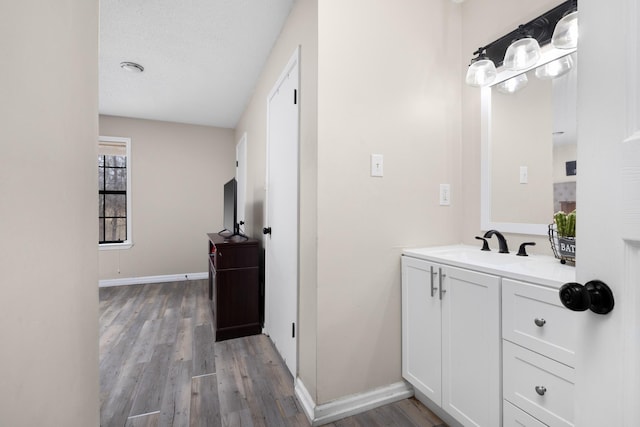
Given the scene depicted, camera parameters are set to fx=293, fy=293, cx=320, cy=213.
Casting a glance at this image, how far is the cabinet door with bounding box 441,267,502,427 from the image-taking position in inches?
46.8

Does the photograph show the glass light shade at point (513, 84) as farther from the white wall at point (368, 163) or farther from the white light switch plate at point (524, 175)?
the white light switch plate at point (524, 175)

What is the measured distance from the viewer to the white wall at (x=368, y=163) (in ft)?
5.08

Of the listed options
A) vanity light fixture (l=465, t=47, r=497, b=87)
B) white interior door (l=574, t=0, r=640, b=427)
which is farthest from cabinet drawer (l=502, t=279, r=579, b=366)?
vanity light fixture (l=465, t=47, r=497, b=87)

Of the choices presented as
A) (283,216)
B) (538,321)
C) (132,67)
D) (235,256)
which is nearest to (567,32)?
(538,321)

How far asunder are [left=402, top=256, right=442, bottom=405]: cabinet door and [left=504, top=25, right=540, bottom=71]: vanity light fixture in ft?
3.52

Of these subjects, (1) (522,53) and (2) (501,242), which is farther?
(2) (501,242)

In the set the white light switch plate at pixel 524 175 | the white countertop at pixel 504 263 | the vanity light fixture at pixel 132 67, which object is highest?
the vanity light fixture at pixel 132 67

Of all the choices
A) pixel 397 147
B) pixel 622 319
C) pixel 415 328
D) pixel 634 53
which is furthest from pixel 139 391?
pixel 634 53

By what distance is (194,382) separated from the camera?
1909 millimetres

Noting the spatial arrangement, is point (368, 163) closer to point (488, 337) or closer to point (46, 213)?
point (488, 337)

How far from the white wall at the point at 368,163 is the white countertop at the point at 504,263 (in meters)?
0.16

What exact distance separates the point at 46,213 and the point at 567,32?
188 centimetres

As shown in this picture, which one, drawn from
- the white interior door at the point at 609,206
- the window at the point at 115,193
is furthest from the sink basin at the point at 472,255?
the window at the point at 115,193

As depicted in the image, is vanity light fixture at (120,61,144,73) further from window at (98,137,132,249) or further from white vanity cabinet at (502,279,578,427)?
white vanity cabinet at (502,279,578,427)
